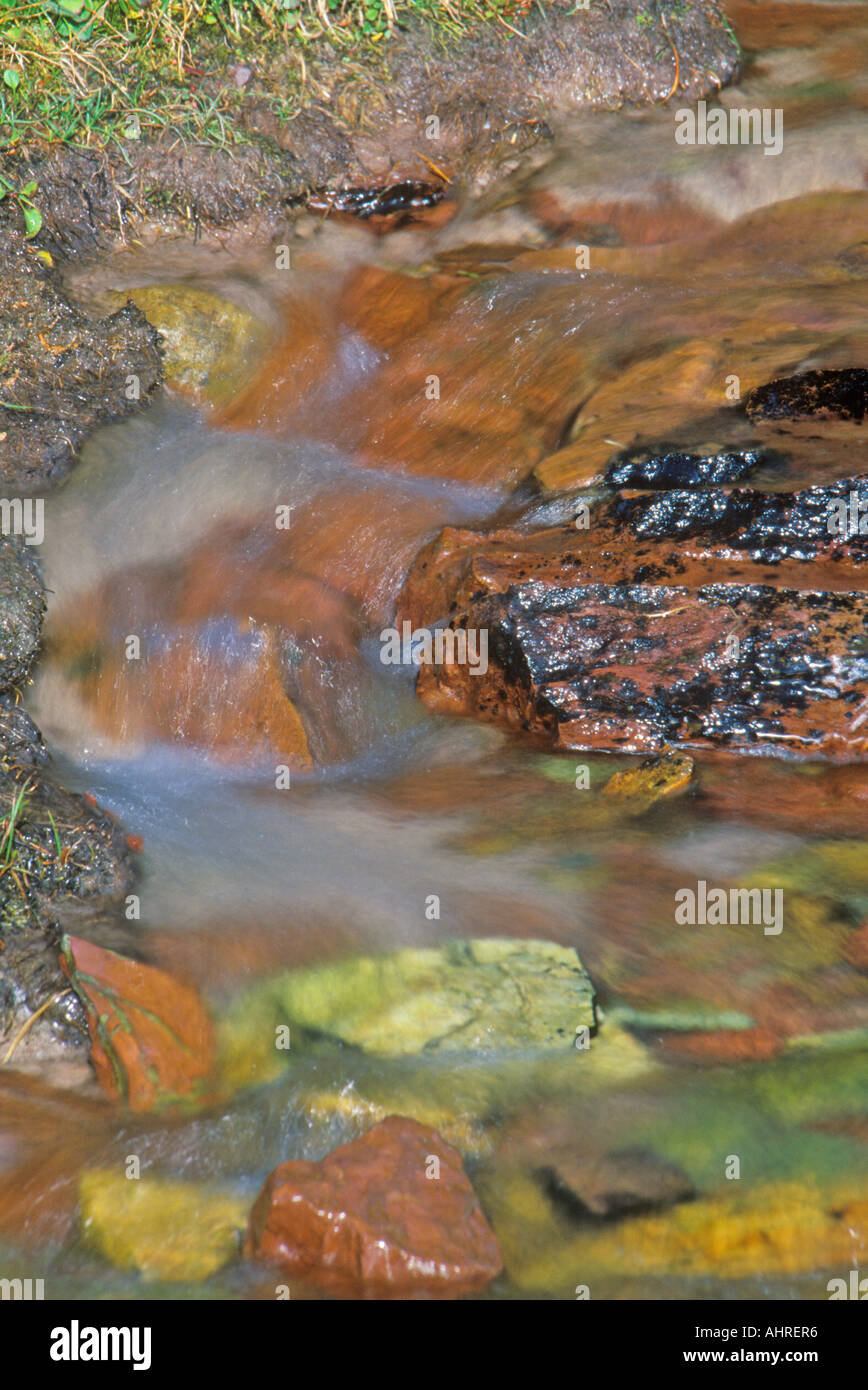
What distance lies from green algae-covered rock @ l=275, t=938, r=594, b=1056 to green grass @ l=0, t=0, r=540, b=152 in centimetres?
524

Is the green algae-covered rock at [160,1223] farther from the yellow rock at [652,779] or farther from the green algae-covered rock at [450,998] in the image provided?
the yellow rock at [652,779]

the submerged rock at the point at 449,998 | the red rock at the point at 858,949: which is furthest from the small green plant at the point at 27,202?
the red rock at the point at 858,949

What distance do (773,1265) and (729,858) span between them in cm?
143

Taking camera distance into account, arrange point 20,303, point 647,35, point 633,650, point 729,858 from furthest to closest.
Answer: point 647,35 → point 20,303 → point 633,650 → point 729,858

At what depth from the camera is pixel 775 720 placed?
4.31m

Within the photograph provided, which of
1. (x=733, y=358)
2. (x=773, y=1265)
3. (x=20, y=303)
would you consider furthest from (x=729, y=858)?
(x=20, y=303)

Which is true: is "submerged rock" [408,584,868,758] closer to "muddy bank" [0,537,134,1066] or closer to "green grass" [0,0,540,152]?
"muddy bank" [0,537,134,1066]

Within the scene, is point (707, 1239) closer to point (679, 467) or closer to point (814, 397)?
point (679, 467)

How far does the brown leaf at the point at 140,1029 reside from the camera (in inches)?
123

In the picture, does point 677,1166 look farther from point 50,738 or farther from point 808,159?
point 808,159

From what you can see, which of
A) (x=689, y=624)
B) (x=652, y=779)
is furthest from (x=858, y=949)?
(x=689, y=624)

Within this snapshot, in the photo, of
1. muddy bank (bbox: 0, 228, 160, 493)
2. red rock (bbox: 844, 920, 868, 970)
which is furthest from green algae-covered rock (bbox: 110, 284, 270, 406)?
red rock (bbox: 844, 920, 868, 970)

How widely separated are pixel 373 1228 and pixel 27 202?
18.8 feet

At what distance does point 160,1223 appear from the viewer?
2.74 metres
